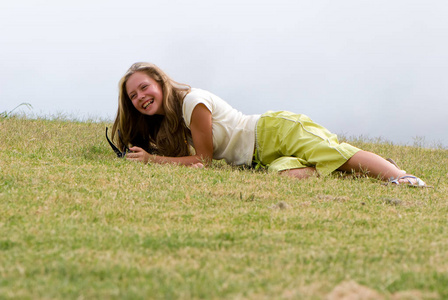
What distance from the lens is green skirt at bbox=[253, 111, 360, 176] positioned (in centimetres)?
527

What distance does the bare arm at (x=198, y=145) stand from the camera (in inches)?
215

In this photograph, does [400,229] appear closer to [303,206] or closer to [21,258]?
[303,206]

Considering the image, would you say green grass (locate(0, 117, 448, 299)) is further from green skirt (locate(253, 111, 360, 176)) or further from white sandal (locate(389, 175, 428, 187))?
green skirt (locate(253, 111, 360, 176))

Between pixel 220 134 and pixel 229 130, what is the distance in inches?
4.5

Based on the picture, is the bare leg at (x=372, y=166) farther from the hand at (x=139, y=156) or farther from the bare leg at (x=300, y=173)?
the hand at (x=139, y=156)

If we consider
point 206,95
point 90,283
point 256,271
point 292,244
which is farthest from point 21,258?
point 206,95

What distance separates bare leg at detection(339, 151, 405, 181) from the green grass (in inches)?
9.9

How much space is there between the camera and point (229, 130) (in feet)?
18.9

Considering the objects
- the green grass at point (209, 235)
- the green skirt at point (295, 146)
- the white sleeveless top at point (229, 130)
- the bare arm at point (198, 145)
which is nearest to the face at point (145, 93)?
the white sleeveless top at point (229, 130)

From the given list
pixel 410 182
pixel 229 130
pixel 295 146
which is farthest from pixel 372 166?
pixel 229 130

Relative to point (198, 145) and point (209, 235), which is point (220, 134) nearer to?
point (198, 145)

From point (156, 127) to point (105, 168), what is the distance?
51.5 inches

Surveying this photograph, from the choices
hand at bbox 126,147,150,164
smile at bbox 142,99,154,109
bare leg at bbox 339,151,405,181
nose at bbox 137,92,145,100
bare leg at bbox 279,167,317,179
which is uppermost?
nose at bbox 137,92,145,100

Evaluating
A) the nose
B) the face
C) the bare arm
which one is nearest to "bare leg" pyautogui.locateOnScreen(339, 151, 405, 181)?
the bare arm
